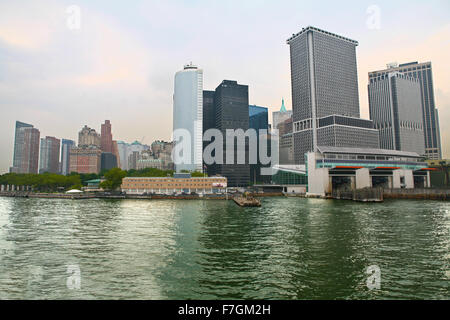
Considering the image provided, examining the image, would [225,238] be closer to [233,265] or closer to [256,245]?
[256,245]

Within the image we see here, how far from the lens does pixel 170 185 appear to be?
153m

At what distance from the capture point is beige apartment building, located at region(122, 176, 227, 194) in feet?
502

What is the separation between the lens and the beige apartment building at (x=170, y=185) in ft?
502

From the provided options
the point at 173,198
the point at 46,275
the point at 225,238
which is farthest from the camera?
the point at 173,198

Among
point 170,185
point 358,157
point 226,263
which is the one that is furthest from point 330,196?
point 226,263

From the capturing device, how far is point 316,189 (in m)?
121

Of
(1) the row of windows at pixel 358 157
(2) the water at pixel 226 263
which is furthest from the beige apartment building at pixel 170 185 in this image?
(2) the water at pixel 226 263

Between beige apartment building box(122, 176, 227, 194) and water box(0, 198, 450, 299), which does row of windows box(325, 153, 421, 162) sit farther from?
water box(0, 198, 450, 299)

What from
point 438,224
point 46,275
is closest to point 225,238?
point 46,275

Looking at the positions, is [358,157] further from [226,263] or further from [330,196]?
[226,263]

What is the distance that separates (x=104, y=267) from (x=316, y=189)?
366ft

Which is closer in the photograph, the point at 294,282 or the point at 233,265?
the point at 294,282

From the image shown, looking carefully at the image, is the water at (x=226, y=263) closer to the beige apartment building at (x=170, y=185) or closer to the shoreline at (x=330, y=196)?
the shoreline at (x=330, y=196)

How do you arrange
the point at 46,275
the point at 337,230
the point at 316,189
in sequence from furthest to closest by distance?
the point at 316,189 → the point at 337,230 → the point at 46,275
